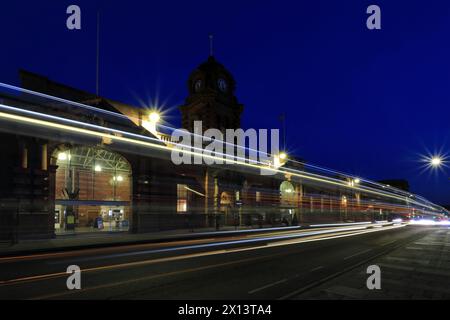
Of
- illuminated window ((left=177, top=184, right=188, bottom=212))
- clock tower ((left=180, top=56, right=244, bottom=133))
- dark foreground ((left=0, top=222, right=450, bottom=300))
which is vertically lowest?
dark foreground ((left=0, top=222, right=450, bottom=300))

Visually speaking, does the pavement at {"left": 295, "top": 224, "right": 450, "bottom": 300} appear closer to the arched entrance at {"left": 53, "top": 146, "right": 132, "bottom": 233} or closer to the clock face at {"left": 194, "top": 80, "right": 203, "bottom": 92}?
the arched entrance at {"left": 53, "top": 146, "right": 132, "bottom": 233}

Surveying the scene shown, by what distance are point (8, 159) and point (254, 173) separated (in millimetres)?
26405

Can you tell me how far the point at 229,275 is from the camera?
432 inches

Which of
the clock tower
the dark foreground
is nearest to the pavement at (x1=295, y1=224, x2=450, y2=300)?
the dark foreground

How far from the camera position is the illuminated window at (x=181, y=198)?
112 ft

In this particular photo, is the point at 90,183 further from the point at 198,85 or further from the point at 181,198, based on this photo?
the point at 198,85

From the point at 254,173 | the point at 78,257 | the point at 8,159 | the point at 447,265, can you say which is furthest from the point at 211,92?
the point at 447,265

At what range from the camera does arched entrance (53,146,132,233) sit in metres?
27.2

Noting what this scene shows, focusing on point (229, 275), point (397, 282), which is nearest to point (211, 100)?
point (229, 275)

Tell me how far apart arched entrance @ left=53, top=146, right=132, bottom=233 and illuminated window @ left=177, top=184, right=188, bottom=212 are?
500cm

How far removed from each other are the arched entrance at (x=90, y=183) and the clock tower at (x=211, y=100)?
18.3 metres

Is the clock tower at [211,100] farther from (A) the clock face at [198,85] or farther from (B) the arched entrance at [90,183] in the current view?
(B) the arched entrance at [90,183]
